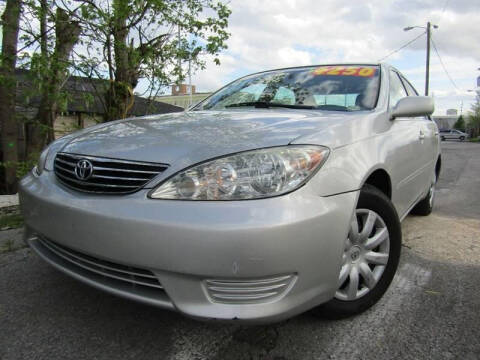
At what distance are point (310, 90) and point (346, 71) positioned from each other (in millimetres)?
387

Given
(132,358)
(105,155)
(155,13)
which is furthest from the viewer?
(155,13)

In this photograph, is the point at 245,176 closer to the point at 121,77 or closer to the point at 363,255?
the point at 363,255

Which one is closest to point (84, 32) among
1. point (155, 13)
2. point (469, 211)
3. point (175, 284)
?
point (155, 13)

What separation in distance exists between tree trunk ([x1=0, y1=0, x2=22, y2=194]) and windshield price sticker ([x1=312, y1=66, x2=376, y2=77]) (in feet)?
12.6

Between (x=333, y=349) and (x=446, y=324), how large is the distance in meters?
0.64

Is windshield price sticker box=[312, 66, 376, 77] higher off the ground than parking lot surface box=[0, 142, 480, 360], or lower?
higher

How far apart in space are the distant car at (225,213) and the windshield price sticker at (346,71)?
703 millimetres

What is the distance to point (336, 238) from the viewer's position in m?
1.55

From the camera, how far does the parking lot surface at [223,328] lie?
1.63 meters

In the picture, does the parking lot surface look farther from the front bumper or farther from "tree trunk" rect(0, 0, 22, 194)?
"tree trunk" rect(0, 0, 22, 194)

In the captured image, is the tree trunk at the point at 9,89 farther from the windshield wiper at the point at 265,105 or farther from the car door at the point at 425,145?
the car door at the point at 425,145

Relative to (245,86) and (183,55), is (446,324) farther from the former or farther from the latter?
(183,55)

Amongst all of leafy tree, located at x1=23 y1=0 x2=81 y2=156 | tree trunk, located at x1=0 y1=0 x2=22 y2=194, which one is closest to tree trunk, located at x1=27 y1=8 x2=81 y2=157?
leafy tree, located at x1=23 y1=0 x2=81 y2=156

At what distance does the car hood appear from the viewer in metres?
1.61
